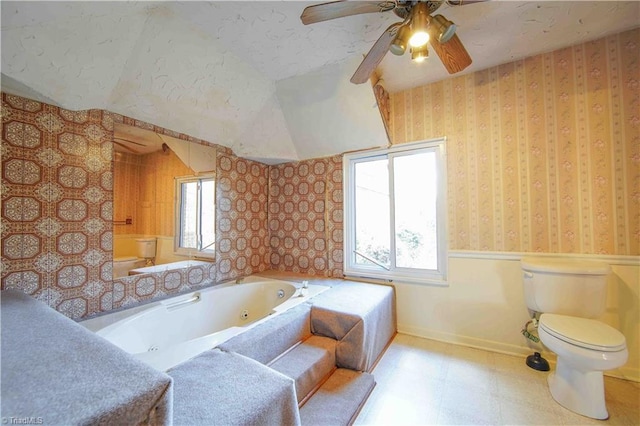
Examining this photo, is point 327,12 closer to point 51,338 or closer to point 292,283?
point 51,338

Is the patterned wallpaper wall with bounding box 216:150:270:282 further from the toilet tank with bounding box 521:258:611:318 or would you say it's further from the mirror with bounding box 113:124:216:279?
the toilet tank with bounding box 521:258:611:318

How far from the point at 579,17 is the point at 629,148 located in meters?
0.95

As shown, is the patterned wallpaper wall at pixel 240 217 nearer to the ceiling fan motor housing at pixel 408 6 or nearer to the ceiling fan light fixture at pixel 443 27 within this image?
the ceiling fan motor housing at pixel 408 6

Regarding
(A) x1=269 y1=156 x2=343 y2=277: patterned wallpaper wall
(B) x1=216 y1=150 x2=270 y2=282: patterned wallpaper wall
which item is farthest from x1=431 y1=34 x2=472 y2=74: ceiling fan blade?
(B) x1=216 y1=150 x2=270 y2=282: patterned wallpaper wall

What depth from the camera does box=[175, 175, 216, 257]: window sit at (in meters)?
2.26

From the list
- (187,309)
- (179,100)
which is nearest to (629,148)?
(179,100)

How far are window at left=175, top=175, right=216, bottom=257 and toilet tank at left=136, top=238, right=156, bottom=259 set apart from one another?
19cm

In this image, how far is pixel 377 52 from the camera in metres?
1.45

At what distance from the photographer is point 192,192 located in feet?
7.72

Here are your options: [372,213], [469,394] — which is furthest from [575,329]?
[372,213]

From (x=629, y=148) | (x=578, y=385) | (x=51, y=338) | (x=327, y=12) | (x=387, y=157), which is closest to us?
(x=51, y=338)

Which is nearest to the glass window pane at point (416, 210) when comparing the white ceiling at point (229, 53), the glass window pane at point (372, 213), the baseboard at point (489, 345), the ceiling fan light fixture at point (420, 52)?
the glass window pane at point (372, 213)

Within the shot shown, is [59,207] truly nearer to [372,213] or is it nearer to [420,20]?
[420,20]

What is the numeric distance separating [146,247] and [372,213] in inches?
83.5
